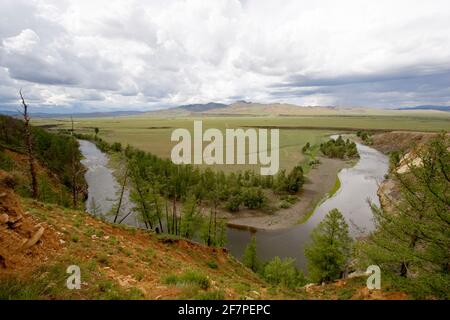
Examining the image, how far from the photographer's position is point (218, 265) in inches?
836

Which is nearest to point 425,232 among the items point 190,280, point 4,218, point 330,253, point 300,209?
point 190,280

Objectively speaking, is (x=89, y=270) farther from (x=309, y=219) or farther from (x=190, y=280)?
(x=309, y=219)

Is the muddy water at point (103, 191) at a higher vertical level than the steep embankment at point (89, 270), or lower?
lower

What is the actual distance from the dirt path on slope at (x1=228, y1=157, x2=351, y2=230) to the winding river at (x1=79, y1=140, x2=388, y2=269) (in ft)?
5.71

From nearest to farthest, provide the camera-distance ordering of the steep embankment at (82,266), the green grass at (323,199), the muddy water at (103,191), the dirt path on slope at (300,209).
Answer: the steep embankment at (82,266)
the muddy water at (103,191)
the dirt path on slope at (300,209)
the green grass at (323,199)

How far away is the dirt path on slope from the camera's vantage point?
44.2m

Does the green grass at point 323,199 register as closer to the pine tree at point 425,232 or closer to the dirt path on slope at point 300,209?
the dirt path on slope at point 300,209

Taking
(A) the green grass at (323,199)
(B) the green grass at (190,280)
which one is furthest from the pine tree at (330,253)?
(A) the green grass at (323,199)

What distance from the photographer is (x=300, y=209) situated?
49.8 meters

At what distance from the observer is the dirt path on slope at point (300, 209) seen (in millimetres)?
44200

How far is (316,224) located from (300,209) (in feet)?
23.3

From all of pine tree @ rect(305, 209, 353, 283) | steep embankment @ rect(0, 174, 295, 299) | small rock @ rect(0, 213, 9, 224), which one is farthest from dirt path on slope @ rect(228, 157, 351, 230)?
small rock @ rect(0, 213, 9, 224)

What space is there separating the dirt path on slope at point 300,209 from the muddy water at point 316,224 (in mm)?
1714
